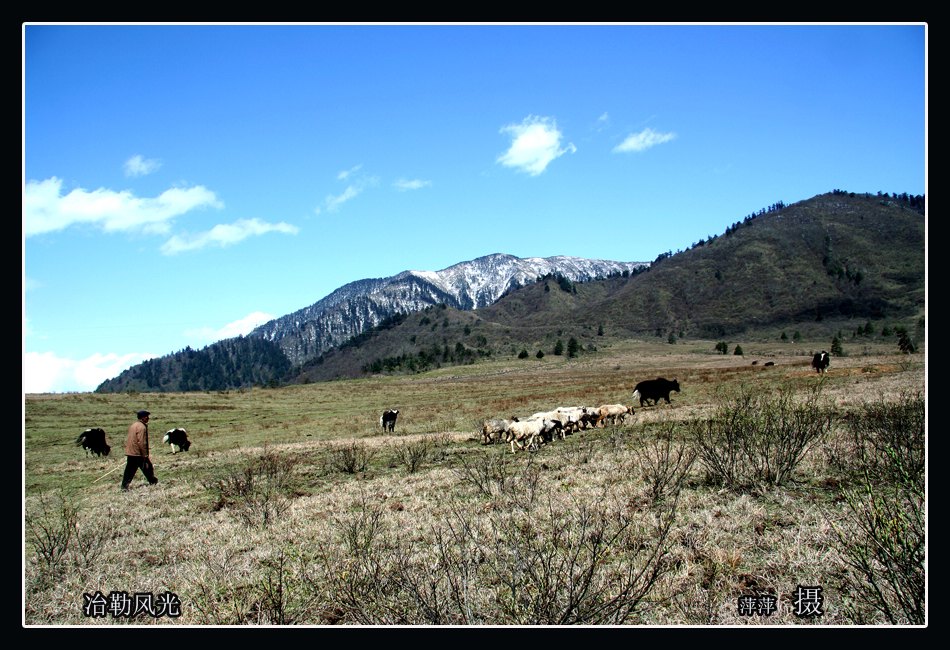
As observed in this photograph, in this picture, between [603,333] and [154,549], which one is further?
[603,333]

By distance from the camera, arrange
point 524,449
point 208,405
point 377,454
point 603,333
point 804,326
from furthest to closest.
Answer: point 603,333, point 804,326, point 208,405, point 377,454, point 524,449

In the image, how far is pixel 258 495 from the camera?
10.1 m

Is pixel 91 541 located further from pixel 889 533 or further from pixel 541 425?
pixel 541 425

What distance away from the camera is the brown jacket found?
41.8 feet

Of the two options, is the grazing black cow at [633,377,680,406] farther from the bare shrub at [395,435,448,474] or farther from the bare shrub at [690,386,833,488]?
the bare shrub at [690,386,833,488]

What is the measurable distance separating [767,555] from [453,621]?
3558 mm

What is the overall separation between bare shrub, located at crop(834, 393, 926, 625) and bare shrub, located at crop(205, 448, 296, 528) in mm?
7720

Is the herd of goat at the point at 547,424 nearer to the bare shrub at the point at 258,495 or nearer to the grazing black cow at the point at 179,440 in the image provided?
the bare shrub at the point at 258,495

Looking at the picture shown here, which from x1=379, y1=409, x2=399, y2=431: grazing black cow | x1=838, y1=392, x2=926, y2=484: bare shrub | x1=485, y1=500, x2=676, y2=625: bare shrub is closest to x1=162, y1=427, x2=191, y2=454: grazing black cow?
x1=379, y1=409, x2=399, y2=431: grazing black cow

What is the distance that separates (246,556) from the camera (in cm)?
691

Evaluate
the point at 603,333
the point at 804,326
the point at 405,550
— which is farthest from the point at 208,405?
the point at 804,326

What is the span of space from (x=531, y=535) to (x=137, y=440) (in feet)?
36.1

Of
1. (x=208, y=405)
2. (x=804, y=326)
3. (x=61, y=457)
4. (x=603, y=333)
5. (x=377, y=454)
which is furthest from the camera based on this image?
(x=603, y=333)

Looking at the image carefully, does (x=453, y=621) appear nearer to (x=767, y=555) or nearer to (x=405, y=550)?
(x=405, y=550)
